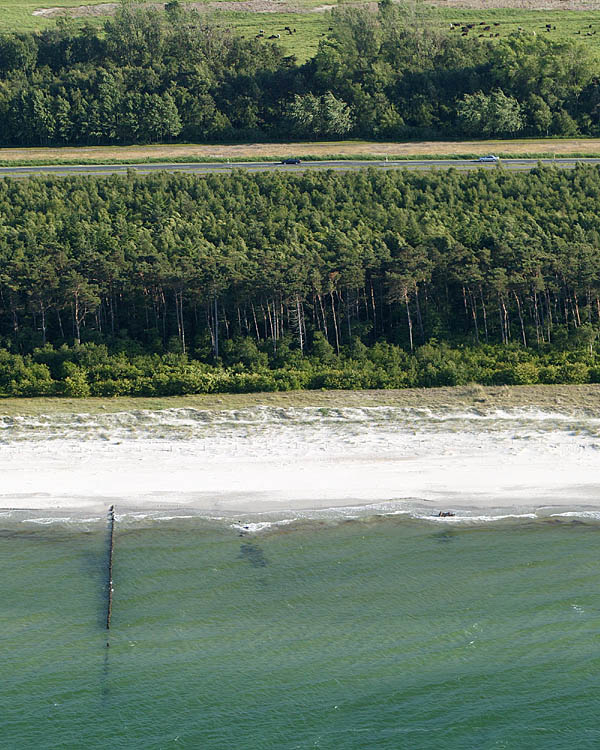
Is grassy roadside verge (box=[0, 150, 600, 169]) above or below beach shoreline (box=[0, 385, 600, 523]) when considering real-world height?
above

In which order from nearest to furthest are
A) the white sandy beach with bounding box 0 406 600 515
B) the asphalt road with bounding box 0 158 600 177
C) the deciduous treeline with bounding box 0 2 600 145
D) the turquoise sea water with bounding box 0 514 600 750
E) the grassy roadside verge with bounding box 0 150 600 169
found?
1. the turquoise sea water with bounding box 0 514 600 750
2. the white sandy beach with bounding box 0 406 600 515
3. the asphalt road with bounding box 0 158 600 177
4. the grassy roadside verge with bounding box 0 150 600 169
5. the deciduous treeline with bounding box 0 2 600 145

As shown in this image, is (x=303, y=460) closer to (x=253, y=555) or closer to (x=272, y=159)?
(x=253, y=555)

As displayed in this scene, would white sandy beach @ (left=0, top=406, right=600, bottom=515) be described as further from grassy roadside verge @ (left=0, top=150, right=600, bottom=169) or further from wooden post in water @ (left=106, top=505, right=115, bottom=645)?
grassy roadside verge @ (left=0, top=150, right=600, bottom=169)

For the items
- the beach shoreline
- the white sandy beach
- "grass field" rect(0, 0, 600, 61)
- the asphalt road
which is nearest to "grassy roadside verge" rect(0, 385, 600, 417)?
the beach shoreline

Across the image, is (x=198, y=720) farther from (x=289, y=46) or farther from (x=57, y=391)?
(x=289, y=46)

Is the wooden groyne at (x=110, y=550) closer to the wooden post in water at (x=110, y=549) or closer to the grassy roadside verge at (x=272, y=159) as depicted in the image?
the wooden post in water at (x=110, y=549)

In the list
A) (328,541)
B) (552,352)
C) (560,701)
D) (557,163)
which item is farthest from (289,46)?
(560,701)

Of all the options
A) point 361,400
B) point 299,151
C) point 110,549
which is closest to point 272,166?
point 299,151
